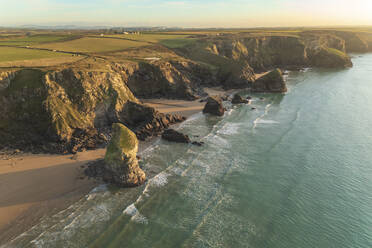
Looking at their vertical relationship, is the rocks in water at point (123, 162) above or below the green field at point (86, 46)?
below

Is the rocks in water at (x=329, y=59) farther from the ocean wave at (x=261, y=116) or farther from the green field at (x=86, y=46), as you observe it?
the green field at (x=86, y=46)

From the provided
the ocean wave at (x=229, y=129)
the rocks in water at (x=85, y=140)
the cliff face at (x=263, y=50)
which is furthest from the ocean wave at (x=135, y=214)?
the cliff face at (x=263, y=50)

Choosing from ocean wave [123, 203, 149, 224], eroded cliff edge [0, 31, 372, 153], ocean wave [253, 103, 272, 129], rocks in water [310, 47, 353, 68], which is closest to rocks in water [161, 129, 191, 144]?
eroded cliff edge [0, 31, 372, 153]

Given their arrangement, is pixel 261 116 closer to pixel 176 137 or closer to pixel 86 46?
pixel 176 137

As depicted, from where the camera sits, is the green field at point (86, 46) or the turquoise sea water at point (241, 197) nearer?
the turquoise sea water at point (241, 197)

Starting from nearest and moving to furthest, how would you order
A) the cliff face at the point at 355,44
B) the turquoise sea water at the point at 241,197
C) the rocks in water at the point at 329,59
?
the turquoise sea water at the point at 241,197, the rocks in water at the point at 329,59, the cliff face at the point at 355,44

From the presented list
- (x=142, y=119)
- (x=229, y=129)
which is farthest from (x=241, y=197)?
(x=142, y=119)
